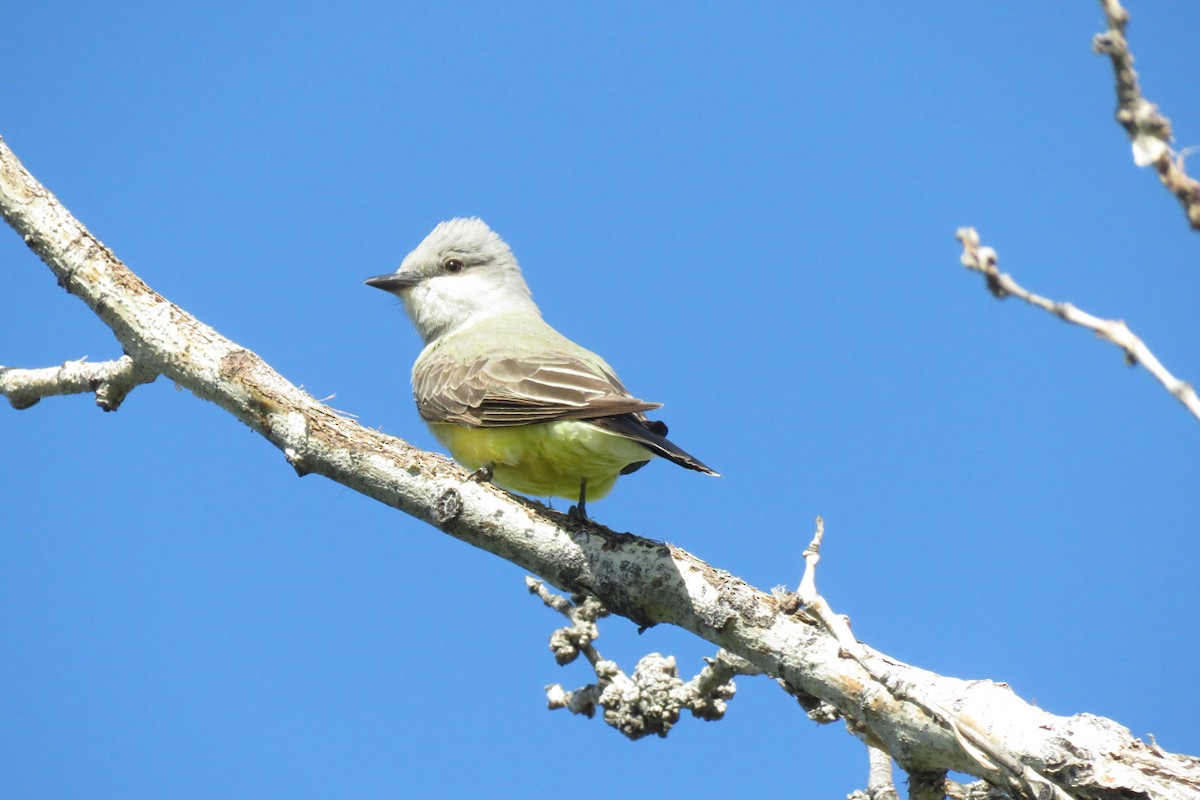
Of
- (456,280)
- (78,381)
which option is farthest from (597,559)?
(456,280)

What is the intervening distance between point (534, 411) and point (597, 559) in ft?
3.80

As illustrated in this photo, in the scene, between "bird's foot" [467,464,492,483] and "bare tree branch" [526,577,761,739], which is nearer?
"bare tree branch" [526,577,761,739]

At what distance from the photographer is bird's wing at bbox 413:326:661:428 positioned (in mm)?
5418

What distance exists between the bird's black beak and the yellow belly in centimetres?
210

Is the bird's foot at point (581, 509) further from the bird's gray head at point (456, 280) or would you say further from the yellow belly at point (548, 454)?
the bird's gray head at point (456, 280)

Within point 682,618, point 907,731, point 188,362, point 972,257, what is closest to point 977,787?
point 907,731

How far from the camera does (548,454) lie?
18.6 ft

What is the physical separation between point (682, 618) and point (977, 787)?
1.30 m

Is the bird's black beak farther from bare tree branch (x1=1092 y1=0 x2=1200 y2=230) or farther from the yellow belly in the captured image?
bare tree branch (x1=1092 y1=0 x2=1200 y2=230)

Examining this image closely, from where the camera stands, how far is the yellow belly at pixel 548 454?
17.8ft

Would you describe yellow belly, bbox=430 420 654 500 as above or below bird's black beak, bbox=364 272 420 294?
below

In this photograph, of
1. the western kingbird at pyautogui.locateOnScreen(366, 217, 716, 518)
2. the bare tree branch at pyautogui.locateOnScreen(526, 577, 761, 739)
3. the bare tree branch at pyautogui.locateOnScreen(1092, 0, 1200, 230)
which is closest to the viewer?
the bare tree branch at pyautogui.locateOnScreen(1092, 0, 1200, 230)

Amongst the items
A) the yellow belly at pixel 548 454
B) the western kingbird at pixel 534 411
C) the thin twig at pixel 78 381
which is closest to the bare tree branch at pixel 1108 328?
the western kingbird at pixel 534 411

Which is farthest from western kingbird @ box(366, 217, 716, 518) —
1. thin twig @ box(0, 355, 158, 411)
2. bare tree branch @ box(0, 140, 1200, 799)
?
thin twig @ box(0, 355, 158, 411)
